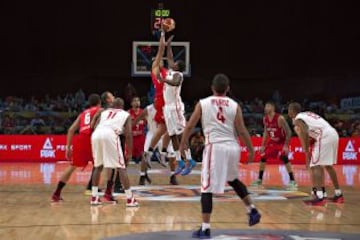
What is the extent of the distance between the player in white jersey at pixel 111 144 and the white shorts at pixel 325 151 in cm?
270

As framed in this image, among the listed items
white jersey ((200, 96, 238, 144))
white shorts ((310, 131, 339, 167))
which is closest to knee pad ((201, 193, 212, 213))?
white jersey ((200, 96, 238, 144))

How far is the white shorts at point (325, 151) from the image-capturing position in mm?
9453

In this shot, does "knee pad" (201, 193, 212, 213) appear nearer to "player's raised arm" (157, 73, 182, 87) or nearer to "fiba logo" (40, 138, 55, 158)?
"player's raised arm" (157, 73, 182, 87)

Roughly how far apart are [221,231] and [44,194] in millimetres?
4528

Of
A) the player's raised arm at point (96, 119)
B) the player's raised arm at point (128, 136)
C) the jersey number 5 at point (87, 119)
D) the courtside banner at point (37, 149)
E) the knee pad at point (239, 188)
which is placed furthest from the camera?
the courtside banner at point (37, 149)

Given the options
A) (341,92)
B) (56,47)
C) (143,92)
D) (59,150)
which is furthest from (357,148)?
(56,47)

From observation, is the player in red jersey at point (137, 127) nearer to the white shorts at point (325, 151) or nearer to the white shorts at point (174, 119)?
the white shorts at point (174, 119)

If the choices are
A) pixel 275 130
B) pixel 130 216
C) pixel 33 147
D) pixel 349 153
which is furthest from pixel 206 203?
pixel 349 153

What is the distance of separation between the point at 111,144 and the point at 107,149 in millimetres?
88

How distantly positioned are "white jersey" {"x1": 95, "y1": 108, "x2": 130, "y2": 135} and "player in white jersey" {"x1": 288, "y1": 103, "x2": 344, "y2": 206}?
2.48m

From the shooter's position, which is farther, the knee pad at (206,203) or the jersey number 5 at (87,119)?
the jersey number 5 at (87,119)

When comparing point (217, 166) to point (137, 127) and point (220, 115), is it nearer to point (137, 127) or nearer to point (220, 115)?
point (220, 115)

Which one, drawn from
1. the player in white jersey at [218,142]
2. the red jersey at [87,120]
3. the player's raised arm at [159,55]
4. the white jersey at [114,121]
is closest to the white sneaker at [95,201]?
the white jersey at [114,121]

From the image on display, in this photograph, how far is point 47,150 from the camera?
67.2 ft
